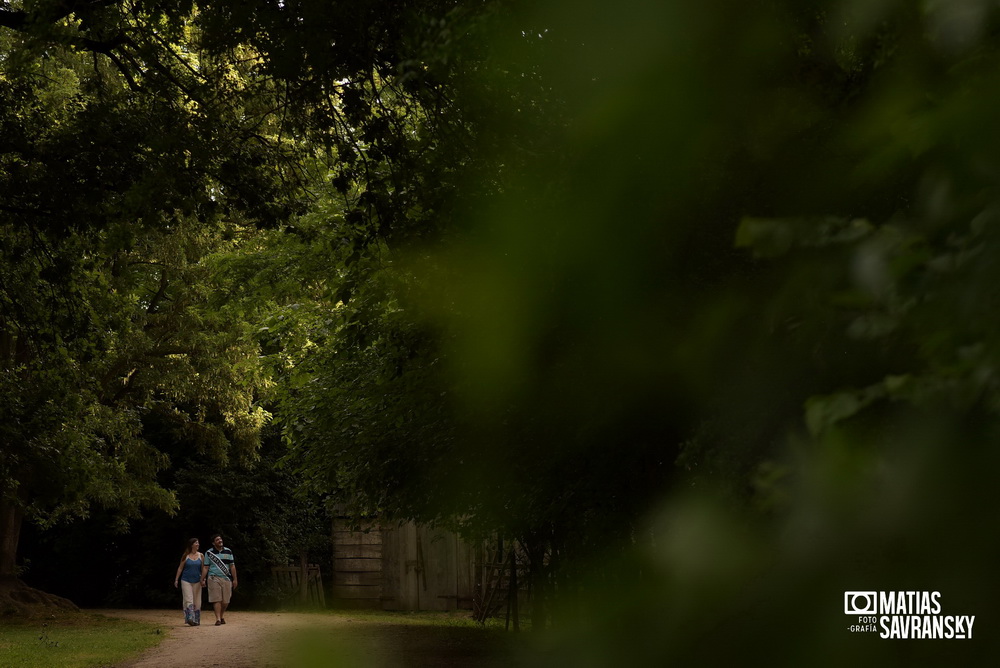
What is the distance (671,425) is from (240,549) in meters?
22.5

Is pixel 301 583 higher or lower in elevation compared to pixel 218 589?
lower

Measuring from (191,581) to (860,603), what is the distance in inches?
771

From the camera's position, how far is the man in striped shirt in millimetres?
20156

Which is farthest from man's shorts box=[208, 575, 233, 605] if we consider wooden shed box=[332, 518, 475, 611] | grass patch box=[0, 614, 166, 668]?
wooden shed box=[332, 518, 475, 611]

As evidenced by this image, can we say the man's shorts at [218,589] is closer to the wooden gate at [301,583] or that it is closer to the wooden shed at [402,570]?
the wooden shed at [402,570]

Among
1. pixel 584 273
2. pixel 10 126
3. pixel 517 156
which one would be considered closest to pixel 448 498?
pixel 517 156

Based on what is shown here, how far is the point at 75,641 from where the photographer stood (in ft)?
57.8

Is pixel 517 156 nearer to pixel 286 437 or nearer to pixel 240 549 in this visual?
pixel 286 437

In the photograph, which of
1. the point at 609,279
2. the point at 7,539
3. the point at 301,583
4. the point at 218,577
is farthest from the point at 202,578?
the point at 609,279

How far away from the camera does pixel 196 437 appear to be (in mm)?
24828

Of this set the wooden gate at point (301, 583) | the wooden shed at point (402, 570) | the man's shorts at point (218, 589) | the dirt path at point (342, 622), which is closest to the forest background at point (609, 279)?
the dirt path at point (342, 622)

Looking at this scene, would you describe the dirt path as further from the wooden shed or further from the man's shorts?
the wooden shed

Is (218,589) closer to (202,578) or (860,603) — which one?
(202,578)

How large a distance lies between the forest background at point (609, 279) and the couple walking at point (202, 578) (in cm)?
414
